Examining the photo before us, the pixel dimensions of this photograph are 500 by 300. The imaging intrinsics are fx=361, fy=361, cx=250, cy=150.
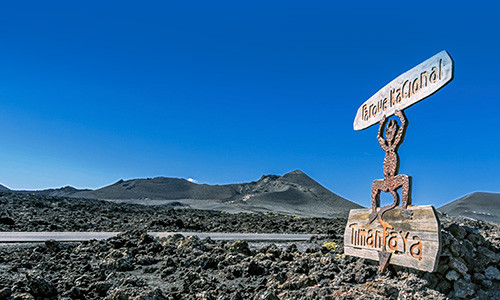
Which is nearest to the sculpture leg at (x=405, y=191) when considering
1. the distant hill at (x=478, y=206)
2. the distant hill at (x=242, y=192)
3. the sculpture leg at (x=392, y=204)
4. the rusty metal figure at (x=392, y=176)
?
the rusty metal figure at (x=392, y=176)

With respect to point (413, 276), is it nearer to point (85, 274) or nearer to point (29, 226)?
point (85, 274)

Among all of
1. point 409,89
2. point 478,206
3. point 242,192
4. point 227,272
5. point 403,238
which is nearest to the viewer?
point 403,238

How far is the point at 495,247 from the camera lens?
538 cm

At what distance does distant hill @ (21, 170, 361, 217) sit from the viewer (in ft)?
196

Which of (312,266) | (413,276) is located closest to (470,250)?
(413,276)

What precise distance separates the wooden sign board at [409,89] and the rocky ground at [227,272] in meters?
2.03

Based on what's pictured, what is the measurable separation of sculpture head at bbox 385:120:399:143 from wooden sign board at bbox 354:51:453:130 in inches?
7.9

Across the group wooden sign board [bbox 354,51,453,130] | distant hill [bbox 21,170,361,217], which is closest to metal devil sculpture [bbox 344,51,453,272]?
wooden sign board [bbox 354,51,453,130]

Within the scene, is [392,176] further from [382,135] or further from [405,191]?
[382,135]

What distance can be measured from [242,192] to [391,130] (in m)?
65.4

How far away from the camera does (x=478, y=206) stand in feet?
151

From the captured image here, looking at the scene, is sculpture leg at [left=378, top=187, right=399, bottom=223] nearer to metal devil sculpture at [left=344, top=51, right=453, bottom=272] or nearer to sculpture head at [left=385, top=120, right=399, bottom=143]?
metal devil sculpture at [left=344, top=51, right=453, bottom=272]

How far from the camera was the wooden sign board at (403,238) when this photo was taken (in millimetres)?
4629

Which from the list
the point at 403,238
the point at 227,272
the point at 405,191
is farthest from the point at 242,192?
→ the point at 403,238
